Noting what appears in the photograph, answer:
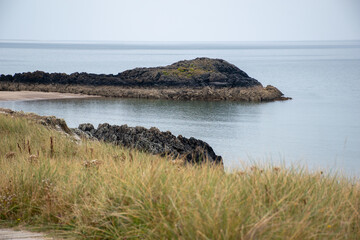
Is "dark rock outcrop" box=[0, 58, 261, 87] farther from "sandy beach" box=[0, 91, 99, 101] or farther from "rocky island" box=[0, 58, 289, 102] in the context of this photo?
"sandy beach" box=[0, 91, 99, 101]

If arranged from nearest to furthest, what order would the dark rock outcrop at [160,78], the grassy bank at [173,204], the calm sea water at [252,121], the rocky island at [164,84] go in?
the grassy bank at [173,204]
the calm sea water at [252,121]
the rocky island at [164,84]
the dark rock outcrop at [160,78]

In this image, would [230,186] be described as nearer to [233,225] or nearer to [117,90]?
[233,225]

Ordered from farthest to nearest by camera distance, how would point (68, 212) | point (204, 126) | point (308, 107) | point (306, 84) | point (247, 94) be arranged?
point (306, 84)
point (247, 94)
point (308, 107)
point (204, 126)
point (68, 212)

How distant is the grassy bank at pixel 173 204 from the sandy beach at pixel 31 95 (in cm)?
4880

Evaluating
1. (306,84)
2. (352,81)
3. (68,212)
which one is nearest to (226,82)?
(306,84)

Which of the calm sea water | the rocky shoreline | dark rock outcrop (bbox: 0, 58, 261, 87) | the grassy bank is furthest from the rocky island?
the grassy bank

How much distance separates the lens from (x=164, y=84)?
62.9 m

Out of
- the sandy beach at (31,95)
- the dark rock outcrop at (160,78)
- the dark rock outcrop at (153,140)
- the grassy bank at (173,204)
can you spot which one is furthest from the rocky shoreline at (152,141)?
the dark rock outcrop at (160,78)

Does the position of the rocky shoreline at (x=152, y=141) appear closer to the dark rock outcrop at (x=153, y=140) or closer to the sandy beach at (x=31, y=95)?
the dark rock outcrop at (x=153, y=140)

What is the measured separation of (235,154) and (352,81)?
71718mm

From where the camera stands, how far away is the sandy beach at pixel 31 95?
179 feet

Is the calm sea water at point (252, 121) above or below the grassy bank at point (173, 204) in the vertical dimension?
below

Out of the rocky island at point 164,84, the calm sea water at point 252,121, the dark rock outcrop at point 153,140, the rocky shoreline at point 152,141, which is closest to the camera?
the rocky shoreline at point 152,141

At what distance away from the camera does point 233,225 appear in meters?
4.46
